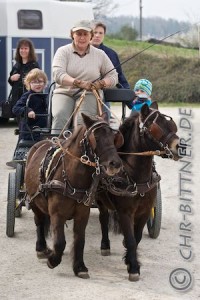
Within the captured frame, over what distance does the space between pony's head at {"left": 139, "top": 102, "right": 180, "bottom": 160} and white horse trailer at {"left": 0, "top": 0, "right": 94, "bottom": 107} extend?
39.8ft

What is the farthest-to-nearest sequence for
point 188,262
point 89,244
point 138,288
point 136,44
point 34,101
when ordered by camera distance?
point 136,44 → point 34,101 → point 89,244 → point 188,262 → point 138,288

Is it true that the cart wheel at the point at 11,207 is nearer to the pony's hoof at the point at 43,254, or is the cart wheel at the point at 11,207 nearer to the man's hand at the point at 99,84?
the pony's hoof at the point at 43,254

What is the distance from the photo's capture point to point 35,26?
59.9 feet

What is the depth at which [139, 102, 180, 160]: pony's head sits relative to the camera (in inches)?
245

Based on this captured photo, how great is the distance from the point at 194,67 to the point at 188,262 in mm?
25954

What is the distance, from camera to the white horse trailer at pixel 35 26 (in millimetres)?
18062

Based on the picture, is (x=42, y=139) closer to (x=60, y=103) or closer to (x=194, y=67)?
(x=60, y=103)

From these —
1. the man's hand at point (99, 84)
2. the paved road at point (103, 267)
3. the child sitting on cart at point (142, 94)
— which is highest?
the man's hand at point (99, 84)

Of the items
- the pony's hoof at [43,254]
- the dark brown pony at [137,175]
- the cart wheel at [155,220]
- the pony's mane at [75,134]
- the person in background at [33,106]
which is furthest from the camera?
the person in background at [33,106]

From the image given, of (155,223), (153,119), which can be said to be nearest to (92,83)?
(153,119)

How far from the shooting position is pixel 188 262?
22.6ft

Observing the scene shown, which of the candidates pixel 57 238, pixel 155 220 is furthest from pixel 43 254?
pixel 155 220

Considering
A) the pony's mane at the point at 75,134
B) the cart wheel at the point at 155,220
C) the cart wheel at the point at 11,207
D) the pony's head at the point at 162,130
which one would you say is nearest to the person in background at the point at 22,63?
the cart wheel at the point at 11,207

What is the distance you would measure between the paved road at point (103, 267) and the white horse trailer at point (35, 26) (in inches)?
372
